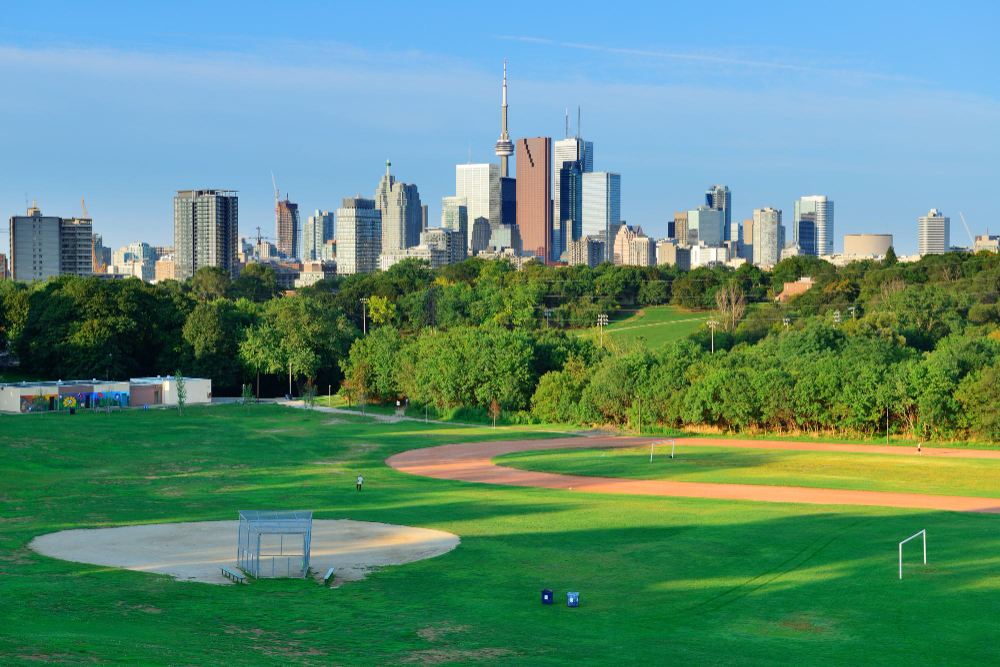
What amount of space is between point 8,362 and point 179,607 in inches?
3886

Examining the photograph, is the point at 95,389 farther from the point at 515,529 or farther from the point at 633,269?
the point at 633,269

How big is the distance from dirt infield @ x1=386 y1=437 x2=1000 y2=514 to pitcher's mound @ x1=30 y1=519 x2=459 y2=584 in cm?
1549

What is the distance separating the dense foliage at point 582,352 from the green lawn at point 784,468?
962cm

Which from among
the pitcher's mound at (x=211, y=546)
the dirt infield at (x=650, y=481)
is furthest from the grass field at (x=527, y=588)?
the dirt infield at (x=650, y=481)

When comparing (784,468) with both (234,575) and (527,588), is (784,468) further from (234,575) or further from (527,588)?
(234,575)

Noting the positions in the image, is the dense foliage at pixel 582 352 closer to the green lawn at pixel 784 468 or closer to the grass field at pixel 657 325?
the grass field at pixel 657 325

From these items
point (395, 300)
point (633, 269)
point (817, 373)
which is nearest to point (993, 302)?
point (633, 269)

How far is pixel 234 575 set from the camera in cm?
2859

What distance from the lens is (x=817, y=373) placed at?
7412 centimetres

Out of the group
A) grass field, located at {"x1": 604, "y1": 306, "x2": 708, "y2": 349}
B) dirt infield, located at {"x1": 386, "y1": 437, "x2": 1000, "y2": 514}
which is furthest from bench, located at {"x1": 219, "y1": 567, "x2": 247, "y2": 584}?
grass field, located at {"x1": 604, "y1": 306, "x2": 708, "y2": 349}

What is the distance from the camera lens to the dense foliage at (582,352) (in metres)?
73.3

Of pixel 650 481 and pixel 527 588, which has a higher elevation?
pixel 527 588

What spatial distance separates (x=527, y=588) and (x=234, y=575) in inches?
323

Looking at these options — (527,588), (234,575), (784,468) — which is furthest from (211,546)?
(784,468)
